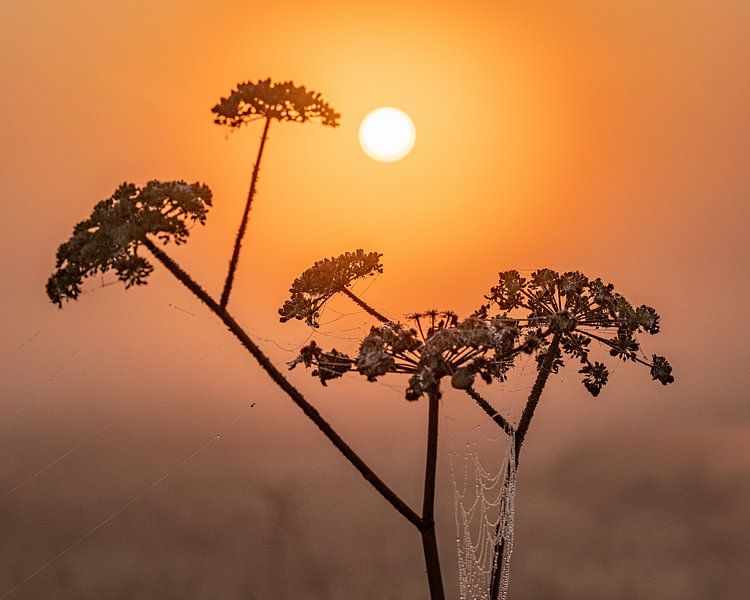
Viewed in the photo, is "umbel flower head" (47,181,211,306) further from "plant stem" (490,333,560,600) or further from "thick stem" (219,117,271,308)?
"plant stem" (490,333,560,600)

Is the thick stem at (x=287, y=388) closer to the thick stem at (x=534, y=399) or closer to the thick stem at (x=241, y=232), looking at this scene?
the thick stem at (x=241, y=232)

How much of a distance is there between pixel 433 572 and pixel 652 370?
19.2 ft

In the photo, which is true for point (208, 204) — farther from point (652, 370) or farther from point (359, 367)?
point (652, 370)

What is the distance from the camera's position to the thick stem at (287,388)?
1684 centimetres

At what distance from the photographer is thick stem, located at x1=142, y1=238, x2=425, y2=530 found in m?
16.8

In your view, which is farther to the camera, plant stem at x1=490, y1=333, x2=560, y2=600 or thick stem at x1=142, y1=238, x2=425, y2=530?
plant stem at x1=490, y1=333, x2=560, y2=600

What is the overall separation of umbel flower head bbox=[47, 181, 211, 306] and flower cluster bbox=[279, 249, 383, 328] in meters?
3.63

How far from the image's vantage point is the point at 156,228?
16.6m

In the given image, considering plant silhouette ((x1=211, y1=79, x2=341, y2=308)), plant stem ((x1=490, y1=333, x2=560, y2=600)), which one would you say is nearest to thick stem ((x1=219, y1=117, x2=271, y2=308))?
plant silhouette ((x1=211, y1=79, x2=341, y2=308))

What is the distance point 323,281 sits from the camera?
20281mm

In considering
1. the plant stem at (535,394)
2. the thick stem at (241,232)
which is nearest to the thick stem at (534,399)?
the plant stem at (535,394)

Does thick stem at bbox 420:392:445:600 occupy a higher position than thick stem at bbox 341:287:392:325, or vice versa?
thick stem at bbox 341:287:392:325

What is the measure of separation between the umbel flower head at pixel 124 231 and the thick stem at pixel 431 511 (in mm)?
4941

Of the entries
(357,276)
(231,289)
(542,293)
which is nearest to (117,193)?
(231,289)
